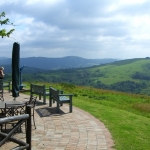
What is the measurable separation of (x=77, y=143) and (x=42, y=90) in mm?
6337

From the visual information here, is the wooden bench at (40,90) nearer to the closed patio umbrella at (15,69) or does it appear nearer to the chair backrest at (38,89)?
the chair backrest at (38,89)

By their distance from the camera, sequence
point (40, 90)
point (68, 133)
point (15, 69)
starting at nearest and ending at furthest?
point (68, 133) → point (15, 69) → point (40, 90)

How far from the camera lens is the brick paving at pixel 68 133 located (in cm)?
593

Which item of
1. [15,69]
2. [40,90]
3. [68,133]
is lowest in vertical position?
[68,133]

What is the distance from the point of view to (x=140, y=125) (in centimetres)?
847

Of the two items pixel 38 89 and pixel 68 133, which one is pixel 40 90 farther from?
pixel 68 133

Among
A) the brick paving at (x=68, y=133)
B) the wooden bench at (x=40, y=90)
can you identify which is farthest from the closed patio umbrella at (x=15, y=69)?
the wooden bench at (x=40, y=90)

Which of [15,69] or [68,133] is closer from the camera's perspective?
[68,133]

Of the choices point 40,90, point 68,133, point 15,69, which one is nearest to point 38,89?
point 40,90

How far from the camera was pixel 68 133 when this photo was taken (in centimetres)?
701

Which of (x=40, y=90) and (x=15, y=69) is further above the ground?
(x=15, y=69)

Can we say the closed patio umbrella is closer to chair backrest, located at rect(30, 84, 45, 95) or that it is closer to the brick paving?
the brick paving

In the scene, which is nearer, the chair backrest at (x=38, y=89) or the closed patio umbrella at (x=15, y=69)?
the closed patio umbrella at (x=15, y=69)

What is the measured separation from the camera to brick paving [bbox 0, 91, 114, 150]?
593 cm
